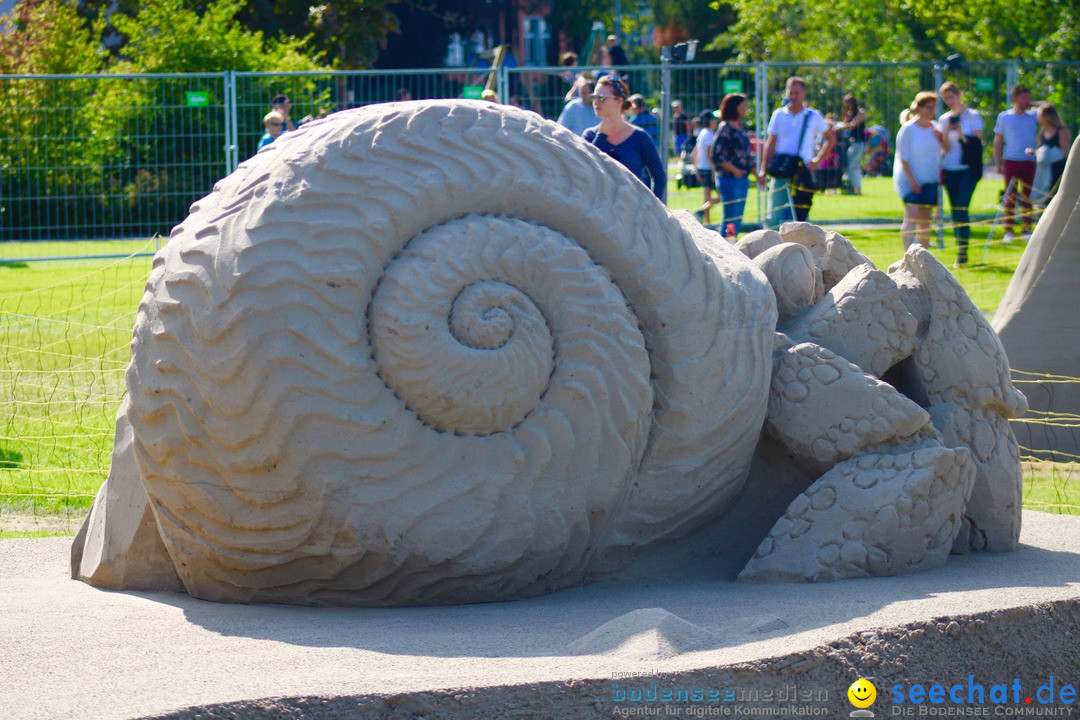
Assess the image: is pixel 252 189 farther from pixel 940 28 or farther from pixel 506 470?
pixel 940 28

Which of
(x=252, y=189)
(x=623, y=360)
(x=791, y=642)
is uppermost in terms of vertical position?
(x=252, y=189)

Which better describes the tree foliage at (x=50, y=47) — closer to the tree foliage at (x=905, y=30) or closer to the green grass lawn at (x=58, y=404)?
the green grass lawn at (x=58, y=404)

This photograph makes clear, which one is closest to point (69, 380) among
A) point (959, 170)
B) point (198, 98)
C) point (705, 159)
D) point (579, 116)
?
point (579, 116)

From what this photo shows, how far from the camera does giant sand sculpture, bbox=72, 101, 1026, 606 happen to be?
10.0 ft

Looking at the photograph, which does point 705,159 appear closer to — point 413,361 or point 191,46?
point 191,46

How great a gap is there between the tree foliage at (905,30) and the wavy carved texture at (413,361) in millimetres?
21891

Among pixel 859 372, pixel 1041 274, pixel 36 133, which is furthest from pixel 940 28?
pixel 859 372

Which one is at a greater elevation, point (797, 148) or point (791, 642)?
point (797, 148)

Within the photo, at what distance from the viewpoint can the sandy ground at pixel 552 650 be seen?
2.49 m

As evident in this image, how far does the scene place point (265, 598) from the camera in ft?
10.8

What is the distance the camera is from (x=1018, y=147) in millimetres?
14688

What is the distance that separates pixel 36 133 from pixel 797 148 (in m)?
6.96

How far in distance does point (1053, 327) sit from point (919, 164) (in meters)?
5.89

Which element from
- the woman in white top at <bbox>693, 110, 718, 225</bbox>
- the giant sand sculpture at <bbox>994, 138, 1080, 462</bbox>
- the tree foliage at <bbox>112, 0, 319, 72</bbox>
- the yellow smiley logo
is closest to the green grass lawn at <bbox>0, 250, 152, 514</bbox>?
the yellow smiley logo
